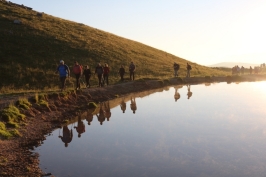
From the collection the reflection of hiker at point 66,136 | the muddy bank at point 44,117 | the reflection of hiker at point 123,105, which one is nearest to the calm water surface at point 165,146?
the reflection of hiker at point 66,136

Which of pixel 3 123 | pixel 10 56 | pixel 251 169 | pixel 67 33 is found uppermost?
pixel 67 33

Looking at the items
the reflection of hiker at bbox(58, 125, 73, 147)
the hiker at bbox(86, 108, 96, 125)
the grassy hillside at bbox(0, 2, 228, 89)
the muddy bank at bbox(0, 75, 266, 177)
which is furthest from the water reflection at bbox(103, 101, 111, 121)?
the grassy hillside at bbox(0, 2, 228, 89)

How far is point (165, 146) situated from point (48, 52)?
120 ft

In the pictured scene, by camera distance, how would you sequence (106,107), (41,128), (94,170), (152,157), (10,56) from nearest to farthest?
1. (94,170)
2. (152,157)
3. (41,128)
4. (106,107)
5. (10,56)

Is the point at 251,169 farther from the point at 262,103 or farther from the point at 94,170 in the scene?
the point at 262,103

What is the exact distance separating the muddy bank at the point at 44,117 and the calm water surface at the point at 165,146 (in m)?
0.58

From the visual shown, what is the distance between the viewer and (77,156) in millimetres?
11211

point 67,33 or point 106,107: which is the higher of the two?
point 67,33

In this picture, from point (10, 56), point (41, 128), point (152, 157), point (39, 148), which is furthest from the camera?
point (10, 56)

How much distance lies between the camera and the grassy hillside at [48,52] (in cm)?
3534

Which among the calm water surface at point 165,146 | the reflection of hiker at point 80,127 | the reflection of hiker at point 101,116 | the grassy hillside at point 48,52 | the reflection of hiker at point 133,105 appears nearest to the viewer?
the calm water surface at point 165,146

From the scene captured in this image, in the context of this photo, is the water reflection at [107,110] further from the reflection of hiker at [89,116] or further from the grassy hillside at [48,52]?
the grassy hillside at [48,52]

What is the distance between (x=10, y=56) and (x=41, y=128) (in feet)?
95.5

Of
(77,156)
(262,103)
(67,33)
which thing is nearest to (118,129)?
(77,156)
